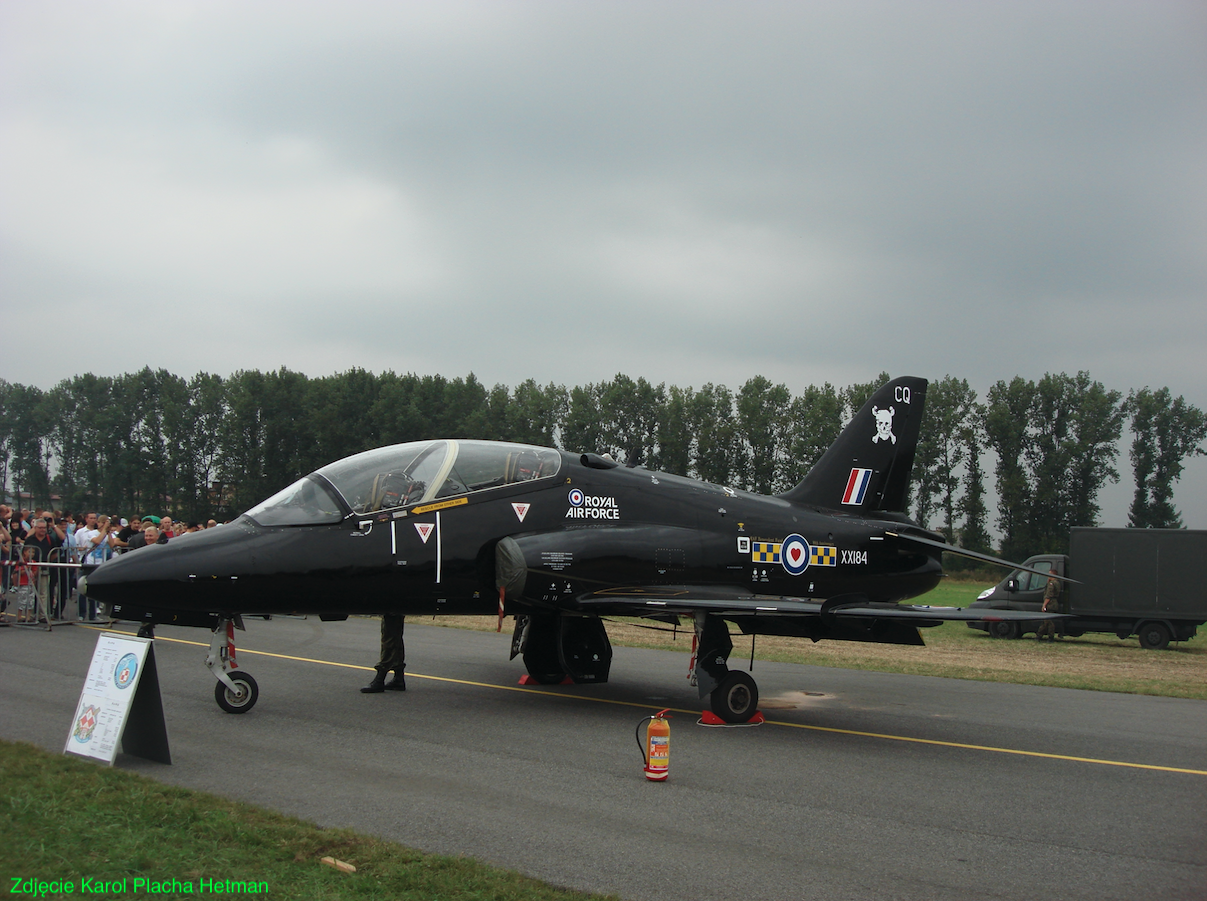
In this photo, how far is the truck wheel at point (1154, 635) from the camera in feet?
68.5

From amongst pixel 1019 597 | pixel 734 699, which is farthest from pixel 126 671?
pixel 1019 597

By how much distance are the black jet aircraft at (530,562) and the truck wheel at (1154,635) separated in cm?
1259

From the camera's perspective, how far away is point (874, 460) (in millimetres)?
13453

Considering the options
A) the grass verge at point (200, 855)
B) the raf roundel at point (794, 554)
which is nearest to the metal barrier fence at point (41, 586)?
the grass verge at point (200, 855)

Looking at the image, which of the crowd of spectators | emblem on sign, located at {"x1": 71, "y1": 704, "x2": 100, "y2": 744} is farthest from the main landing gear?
the crowd of spectators

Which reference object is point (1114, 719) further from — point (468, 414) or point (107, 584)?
point (468, 414)

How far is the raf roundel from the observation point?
11.7 m

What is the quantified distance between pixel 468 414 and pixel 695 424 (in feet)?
62.7

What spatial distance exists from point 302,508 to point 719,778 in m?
5.44

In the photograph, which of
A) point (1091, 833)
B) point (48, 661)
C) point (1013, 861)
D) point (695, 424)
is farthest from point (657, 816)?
point (695, 424)

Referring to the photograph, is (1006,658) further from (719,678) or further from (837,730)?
(719,678)

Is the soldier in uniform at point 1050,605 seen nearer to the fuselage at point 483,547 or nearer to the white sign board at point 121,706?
the fuselage at point 483,547

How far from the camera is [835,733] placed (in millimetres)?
9531

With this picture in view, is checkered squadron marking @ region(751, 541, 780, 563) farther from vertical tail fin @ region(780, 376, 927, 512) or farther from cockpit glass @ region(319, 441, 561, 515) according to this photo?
cockpit glass @ region(319, 441, 561, 515)
